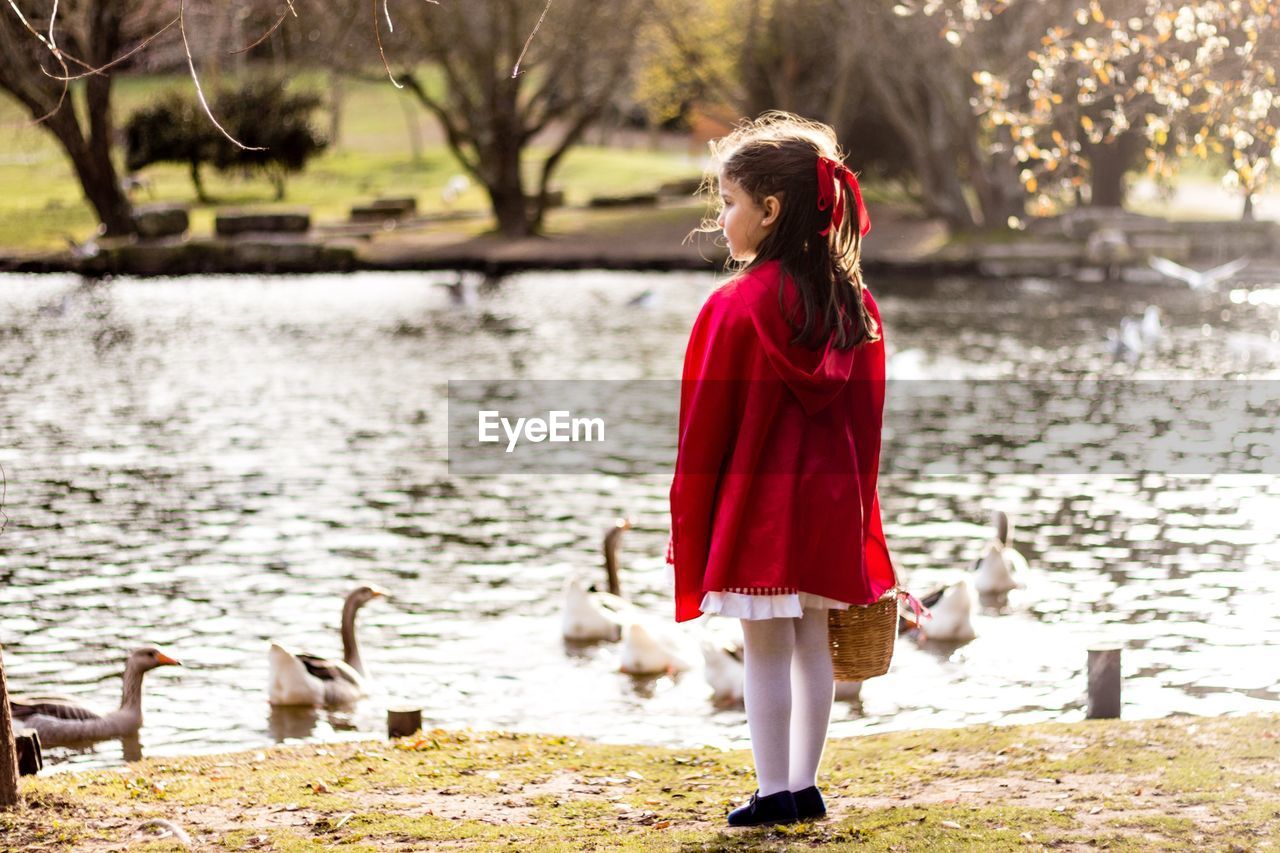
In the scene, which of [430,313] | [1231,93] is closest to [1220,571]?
[1231,93]

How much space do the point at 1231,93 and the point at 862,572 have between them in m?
5.46

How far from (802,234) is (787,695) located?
1.41 meters

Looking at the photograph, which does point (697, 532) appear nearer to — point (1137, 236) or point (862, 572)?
point (862, 572)

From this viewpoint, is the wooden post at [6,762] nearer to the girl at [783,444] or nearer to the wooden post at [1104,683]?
the girl at [783,444]

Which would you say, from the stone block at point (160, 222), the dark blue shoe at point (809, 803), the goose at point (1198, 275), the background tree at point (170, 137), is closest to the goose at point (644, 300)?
the goose at point (1198, 275)

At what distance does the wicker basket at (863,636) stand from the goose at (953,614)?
5.03 metres

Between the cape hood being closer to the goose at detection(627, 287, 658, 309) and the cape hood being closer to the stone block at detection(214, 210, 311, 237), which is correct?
the goose at detection(627, 287, 658, 309)

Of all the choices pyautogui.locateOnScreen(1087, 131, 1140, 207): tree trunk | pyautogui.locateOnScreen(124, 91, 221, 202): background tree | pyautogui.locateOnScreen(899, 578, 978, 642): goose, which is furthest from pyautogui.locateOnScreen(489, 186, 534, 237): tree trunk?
pyautogui.locateOnScreen(899, 578, 978, 642): goose

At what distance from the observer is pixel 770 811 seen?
4.72 m

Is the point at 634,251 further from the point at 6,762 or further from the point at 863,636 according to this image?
the point at 863,636

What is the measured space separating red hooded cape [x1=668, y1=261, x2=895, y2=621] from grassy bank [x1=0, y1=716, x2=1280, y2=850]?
0.82 meters

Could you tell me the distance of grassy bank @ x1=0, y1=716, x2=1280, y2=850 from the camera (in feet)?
15.5

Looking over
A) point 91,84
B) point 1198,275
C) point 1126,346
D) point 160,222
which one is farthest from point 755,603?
point 160,222

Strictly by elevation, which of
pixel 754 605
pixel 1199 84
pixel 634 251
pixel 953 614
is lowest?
pixel 953 614
